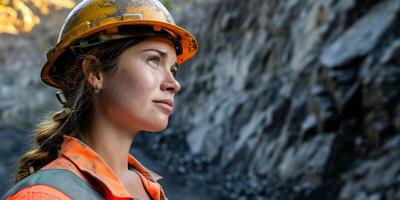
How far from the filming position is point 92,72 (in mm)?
2000

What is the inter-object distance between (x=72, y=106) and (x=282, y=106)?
12402 mm

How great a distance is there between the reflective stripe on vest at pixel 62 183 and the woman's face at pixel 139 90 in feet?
1.22

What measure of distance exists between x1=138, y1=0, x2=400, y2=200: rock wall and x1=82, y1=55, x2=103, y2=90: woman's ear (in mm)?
6296

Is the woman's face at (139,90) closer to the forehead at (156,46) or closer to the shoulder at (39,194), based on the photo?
the forehead at (156,46)

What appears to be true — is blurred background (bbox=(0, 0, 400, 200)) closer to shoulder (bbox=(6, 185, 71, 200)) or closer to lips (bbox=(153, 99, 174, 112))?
lips (bbox=(153, 99, 174, 112))

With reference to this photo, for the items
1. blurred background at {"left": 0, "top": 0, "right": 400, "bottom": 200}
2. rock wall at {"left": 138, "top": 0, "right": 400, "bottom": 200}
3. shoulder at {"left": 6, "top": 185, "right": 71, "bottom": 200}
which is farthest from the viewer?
rock wall at {"left": 138, "top": 0, "right": 400, "bottom": 200}

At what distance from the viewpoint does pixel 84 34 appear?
1.96 m

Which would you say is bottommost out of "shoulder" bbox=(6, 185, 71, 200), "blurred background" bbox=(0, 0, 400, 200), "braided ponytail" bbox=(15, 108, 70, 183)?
"shoulder" bbox=(6, 185, 71, 200)

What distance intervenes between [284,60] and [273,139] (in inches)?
130

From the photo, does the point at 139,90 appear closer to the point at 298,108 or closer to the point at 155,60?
the point at 155,60

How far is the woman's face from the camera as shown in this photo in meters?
1.95

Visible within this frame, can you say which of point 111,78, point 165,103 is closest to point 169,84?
point 165,103

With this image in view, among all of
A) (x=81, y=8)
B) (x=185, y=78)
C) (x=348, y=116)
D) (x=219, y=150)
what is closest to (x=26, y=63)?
(x=185, y=78)

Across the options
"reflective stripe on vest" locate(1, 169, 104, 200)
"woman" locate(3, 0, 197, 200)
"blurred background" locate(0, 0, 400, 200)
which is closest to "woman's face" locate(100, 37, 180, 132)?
"woman" locate(3, 0, 197, 200)
